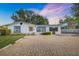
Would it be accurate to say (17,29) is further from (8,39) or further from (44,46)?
(44,46)

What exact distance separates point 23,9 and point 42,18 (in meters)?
0.45

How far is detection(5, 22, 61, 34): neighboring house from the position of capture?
246 inches

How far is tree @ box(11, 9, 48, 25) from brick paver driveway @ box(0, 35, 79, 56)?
343 mm

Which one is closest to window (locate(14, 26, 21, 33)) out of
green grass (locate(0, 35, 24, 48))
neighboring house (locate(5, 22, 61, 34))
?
neighboring house (locate(5, 22, 61, 34))

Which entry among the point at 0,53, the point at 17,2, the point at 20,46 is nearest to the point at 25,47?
the point at 20,46

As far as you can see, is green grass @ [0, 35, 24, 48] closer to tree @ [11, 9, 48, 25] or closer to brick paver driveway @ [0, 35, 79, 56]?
brick paver driveway @ [0, 35, 79, 56]

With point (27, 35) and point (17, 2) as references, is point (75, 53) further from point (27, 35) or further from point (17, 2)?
point (17, 2)

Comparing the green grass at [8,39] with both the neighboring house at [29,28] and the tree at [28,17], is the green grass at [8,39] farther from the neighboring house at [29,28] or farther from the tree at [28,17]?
the tree at [28,17]

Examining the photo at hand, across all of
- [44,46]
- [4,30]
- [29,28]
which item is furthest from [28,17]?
[44,46]

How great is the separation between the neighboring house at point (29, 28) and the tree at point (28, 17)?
87mm

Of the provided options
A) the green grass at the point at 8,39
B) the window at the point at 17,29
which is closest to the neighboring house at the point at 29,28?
the window at the point at 17,29

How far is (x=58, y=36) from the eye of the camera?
6305mm

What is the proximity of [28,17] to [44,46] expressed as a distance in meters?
0.73

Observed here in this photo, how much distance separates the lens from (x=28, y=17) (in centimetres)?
626
